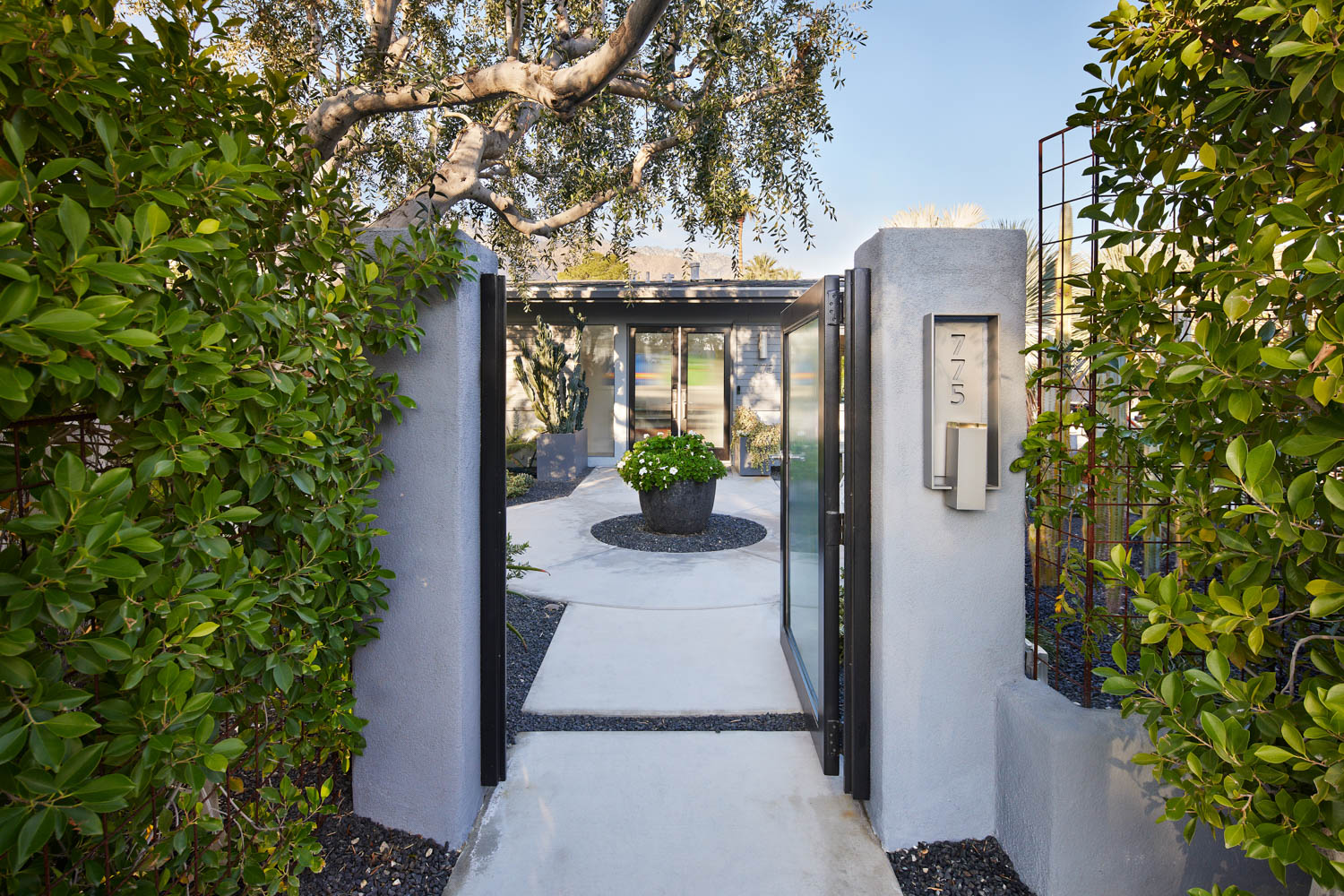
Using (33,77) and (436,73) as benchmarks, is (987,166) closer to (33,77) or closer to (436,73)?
(436,73)

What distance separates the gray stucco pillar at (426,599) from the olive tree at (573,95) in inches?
31.8

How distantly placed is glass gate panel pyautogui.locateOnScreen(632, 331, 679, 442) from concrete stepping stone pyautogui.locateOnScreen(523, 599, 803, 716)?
24.1 feet

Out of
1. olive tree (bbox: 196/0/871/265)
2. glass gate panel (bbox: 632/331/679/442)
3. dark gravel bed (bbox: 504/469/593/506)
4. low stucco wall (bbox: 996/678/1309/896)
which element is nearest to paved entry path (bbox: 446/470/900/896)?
low stucco wall (bbox: 996/678/1309/896)

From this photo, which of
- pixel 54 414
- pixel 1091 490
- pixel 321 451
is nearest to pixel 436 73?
pixel 321 451

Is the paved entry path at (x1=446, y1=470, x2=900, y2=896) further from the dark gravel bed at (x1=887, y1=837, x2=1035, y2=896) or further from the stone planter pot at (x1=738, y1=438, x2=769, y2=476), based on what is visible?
the stone planter pot at (x1=738, y1=438, x2=769, y2=476)

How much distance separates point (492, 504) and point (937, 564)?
1.53m

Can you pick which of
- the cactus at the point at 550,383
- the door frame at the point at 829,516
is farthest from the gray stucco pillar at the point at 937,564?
the cactus at the point at 550,383

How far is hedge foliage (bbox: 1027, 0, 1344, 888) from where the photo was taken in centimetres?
103

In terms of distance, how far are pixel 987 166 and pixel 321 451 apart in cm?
1229

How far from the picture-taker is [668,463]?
6492 millimetres

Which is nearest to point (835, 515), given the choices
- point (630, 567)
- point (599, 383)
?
point (630, 567)

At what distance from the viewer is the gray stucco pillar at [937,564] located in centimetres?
216

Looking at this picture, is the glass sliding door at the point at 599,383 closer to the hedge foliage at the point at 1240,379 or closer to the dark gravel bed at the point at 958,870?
the dark gravel bed at the point at 958,870

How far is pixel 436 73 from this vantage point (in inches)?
125
